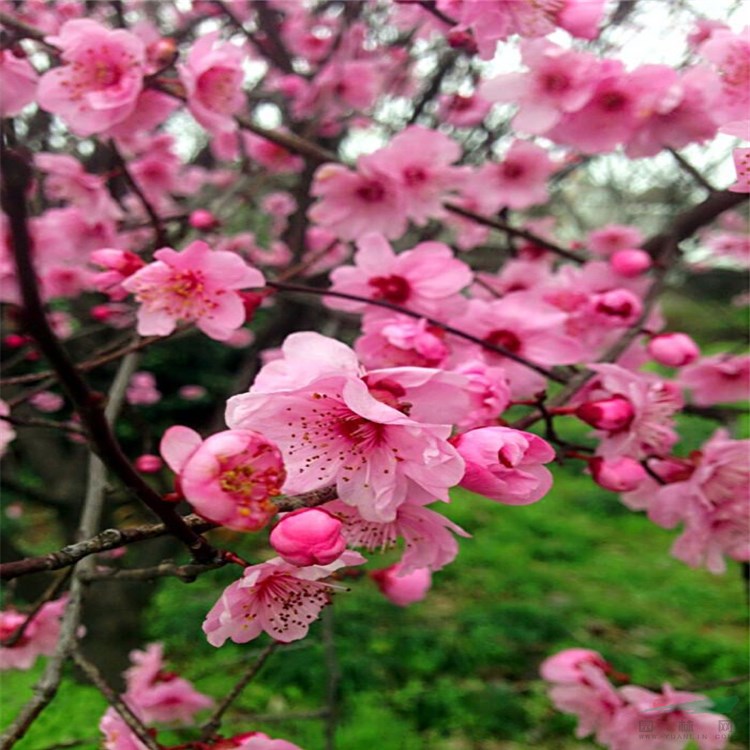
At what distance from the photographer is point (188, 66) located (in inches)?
57.2

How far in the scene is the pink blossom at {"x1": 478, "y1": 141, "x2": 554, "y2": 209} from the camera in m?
2.12

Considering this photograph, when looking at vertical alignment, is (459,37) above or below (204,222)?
above

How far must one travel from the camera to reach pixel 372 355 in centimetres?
123

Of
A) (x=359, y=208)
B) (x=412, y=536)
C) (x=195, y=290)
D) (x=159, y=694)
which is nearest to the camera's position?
(x=412, y=536)

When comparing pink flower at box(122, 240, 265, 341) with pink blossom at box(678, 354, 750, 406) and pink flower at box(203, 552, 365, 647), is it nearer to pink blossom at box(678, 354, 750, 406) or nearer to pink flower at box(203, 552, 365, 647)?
pink flower at box(203, 552, 365, 647)

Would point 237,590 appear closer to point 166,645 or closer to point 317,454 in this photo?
point 317,454

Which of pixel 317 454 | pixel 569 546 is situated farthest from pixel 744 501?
pixel 569 546

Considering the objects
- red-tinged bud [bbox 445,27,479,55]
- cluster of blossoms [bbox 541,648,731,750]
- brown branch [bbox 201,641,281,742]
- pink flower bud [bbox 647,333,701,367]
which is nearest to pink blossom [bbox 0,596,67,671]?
brown branch [bbox 201,641,281,742]

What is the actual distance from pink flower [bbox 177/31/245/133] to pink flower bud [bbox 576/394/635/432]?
3.12 ft

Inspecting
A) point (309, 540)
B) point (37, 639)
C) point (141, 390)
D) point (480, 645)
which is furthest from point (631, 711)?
point (141, 390)

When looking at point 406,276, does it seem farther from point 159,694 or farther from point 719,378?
point 159,694

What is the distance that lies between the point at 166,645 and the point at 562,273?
237 centimetres

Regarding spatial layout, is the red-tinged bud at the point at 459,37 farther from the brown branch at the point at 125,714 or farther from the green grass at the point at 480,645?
the green grass at the point at 480,645

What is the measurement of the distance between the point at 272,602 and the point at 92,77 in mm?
1113
